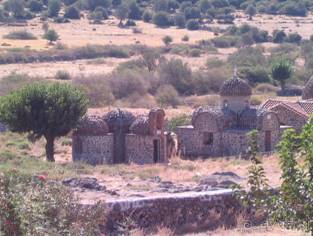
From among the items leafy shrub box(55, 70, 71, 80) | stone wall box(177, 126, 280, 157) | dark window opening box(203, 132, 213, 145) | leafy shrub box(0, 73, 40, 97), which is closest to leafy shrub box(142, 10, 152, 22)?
leafy shrub box(55, 70, 71, 80)

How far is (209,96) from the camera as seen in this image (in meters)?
66.5

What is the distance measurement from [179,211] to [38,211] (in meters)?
8.49

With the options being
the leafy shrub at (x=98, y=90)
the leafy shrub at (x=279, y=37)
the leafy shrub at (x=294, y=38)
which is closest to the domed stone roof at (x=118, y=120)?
the leafy shrub at (x=98, y=90)

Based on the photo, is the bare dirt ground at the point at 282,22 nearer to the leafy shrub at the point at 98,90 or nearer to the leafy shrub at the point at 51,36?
the leafy shrub at the point at 51,36

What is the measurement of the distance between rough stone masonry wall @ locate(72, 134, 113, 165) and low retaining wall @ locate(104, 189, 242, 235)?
17.3m

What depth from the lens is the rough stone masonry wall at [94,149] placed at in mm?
37500

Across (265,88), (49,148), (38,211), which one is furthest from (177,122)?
(38,211)

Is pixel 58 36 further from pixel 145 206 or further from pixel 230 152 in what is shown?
pixel 145 206

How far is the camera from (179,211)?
19.8 m

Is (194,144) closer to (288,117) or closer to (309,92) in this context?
(288,117)

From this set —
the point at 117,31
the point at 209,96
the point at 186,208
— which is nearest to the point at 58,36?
the point at 117,31

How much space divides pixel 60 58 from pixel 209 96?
24867mm

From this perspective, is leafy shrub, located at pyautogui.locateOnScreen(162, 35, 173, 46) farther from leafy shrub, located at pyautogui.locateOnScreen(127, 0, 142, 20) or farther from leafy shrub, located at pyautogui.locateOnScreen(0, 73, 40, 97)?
leafy shrub, located at pyautogui.locateOnScreen(0, 73, 40, 97)

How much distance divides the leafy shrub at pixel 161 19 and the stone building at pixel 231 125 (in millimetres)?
83566
